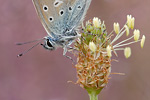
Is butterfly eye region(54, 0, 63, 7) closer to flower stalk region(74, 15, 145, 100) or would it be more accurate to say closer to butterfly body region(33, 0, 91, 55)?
butterfly body region(33, 0, 91, 55)

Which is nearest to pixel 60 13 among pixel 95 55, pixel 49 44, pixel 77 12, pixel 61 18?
pixel 61 18

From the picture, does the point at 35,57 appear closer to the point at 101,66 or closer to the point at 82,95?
the point at 82,95

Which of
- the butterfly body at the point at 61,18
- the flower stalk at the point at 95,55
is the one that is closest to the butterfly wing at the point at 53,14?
the butterfly body at the point at 61,18

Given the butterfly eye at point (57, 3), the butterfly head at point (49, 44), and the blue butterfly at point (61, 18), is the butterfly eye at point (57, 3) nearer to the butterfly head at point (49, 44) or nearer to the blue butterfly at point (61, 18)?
the blue butterfly at point (61, 18)

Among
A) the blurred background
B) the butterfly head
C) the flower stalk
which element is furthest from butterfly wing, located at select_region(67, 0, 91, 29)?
the blurred background

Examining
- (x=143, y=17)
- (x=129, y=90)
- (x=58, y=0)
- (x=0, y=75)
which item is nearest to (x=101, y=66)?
(x=58, y=0)

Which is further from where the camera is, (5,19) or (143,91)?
(5,19)
